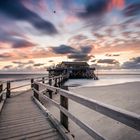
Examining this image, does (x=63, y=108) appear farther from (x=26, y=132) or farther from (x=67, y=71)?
(x=67, y=71)

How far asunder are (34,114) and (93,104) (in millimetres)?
4437

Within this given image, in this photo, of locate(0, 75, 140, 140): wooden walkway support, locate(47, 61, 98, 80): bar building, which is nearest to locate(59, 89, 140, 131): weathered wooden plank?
locate(0, 75, 140, 140): wooden walkway support

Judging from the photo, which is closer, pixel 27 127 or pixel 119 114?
pixel 119 114

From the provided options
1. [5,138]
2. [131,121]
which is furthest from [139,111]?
[131,121]

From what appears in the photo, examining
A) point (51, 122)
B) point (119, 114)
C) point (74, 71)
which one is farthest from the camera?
point (74, 71)

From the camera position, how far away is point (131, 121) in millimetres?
1929

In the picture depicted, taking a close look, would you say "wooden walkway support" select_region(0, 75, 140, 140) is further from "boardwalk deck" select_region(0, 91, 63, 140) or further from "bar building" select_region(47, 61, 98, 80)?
"bar building" select_region(47, 61, 98, 80)

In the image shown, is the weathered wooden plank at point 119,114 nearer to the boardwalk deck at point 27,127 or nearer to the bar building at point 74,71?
the boardwalk deck at point 27,127

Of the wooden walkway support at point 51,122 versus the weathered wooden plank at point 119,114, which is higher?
the weathered wooden plank at point 119,114

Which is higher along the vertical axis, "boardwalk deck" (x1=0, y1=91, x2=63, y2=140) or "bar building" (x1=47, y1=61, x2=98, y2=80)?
"bar building" (x1=47, y1=61, x2=98, y2=80)

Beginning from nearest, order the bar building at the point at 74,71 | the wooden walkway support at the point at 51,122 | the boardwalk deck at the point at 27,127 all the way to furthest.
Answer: the wooden walkway support at the point at 51,122
the boardwalk deck at the point at 27,127
the bar building at the point at 74,71

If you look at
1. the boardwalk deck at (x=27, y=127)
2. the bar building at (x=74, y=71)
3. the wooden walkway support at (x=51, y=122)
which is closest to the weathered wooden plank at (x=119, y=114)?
the wooden walkway support at (x=51, y=122)

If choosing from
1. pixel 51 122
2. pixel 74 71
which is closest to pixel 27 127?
pixel 51 122

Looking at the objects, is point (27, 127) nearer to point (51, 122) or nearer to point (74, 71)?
point (51, 122)
